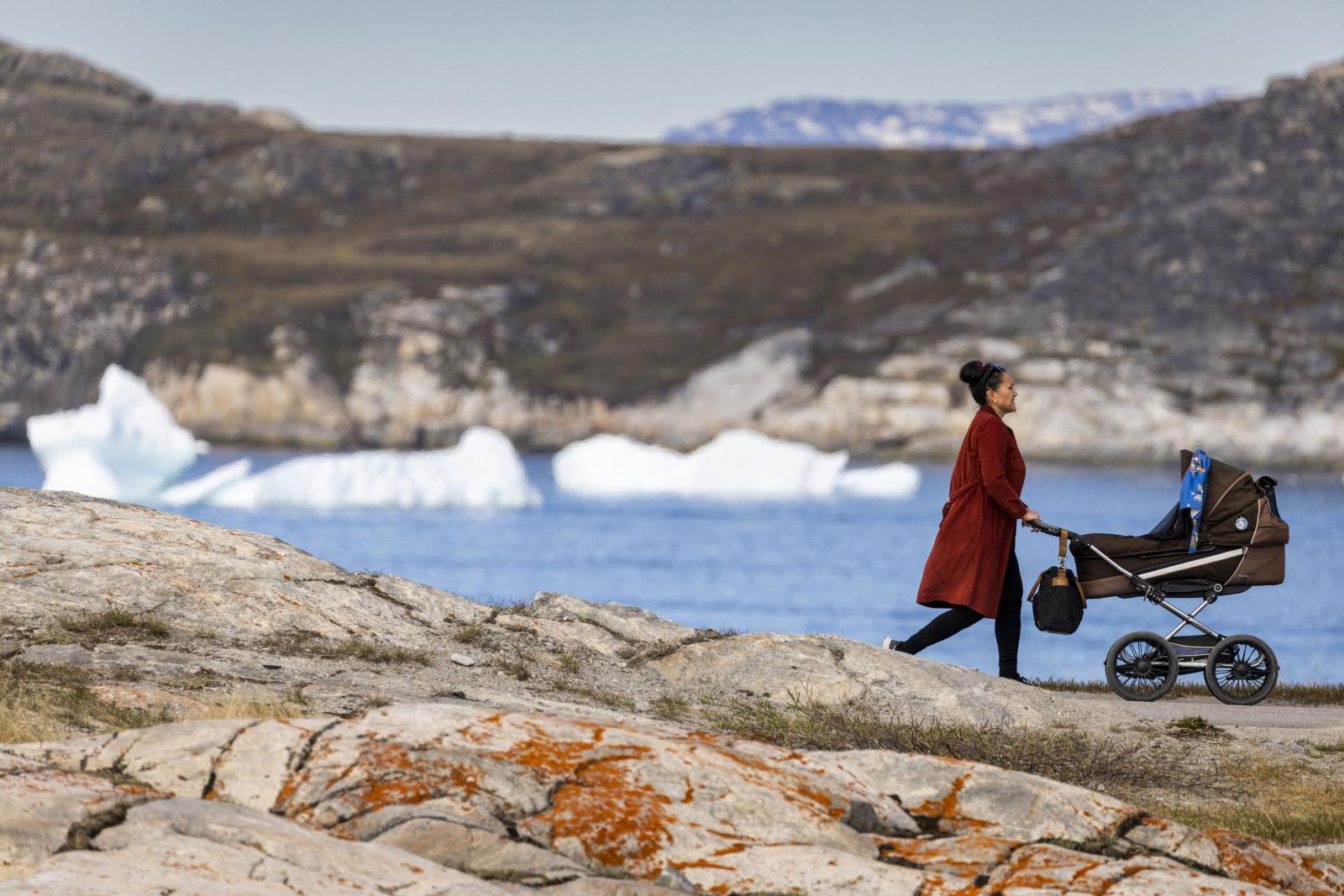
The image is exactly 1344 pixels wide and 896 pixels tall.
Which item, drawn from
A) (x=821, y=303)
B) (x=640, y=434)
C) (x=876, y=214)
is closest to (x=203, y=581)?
(x=640, y=434)

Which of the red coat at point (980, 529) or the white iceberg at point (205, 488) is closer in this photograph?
the red coat at point (980, 529)

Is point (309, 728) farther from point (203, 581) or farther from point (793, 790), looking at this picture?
point (203, 581)

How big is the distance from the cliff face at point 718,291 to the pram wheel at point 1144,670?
100 metres

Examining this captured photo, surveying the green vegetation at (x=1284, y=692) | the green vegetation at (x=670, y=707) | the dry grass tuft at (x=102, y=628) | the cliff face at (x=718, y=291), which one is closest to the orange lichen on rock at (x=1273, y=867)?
the green vegetation at (x=670, y=707)

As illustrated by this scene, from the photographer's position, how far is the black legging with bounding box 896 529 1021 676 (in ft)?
38.9

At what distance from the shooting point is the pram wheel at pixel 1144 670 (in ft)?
41.1

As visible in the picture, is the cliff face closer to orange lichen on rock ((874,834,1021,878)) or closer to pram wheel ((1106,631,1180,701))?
pram wheel ((1106,631,1180,701))

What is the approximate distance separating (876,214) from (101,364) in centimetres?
7975

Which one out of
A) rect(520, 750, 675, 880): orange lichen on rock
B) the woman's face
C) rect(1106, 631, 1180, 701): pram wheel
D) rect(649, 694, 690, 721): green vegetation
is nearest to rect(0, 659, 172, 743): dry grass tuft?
rect(520, 750, 675, 880): orange lichen on rock

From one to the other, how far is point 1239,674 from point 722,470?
7015 centimetres

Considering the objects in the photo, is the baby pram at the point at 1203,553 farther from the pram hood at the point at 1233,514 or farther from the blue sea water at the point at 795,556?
the blue sea water at the point at 795,556

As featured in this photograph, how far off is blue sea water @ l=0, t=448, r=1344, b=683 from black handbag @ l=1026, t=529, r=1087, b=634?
24441 mm

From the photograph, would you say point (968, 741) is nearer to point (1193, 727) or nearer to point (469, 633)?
point (1193, 727)

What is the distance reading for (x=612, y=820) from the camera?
6.20m
